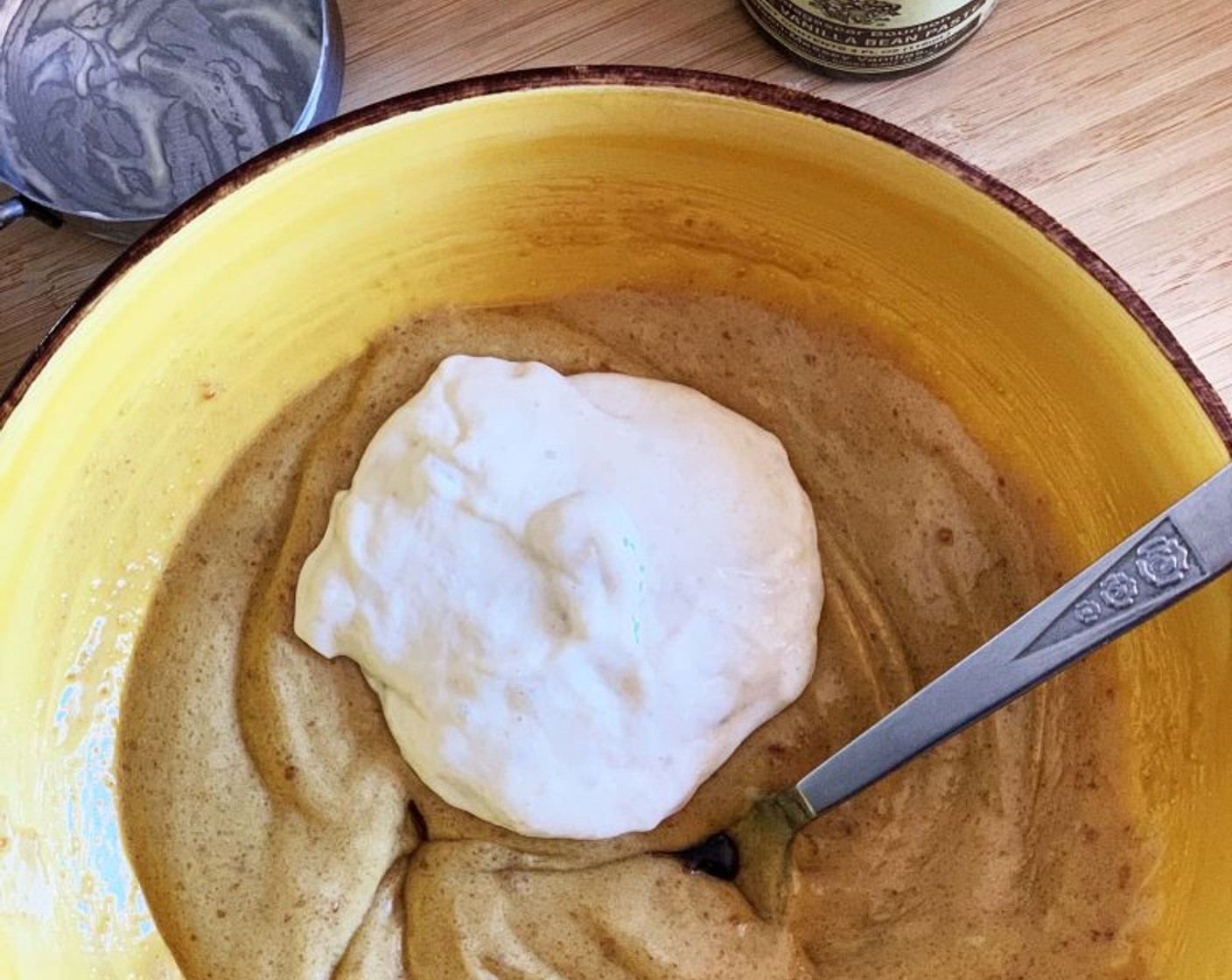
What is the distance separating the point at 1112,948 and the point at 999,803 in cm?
13

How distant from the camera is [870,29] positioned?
871 mm

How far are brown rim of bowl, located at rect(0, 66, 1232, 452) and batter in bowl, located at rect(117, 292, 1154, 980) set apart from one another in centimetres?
17

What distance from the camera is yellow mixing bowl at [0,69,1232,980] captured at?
2.71ft

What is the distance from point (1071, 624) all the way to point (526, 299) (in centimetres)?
48

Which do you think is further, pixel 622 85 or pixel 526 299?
pixel 526 299

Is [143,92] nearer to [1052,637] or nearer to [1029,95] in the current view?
[1029,95]

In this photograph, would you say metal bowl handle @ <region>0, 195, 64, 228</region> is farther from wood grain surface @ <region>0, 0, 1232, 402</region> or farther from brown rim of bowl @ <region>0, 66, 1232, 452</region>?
brown rim of bowl @ <region>0, 66, 1232, 452</region>

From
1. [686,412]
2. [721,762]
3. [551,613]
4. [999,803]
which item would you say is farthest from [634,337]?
[999,803]

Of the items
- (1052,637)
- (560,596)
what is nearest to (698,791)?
(560,596)

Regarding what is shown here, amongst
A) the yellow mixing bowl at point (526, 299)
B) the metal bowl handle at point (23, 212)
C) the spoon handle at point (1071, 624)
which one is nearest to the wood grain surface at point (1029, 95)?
the metal bowl handle at point (23, 212)

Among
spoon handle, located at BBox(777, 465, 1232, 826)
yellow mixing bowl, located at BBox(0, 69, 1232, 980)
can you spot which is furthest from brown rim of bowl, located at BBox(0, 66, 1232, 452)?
spoon handle, located at BBox(777, 465, 1232, 826)

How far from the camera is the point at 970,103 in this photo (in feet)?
3.22

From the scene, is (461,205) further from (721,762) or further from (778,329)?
(721,762)

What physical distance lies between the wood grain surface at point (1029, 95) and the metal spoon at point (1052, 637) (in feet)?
0.91
